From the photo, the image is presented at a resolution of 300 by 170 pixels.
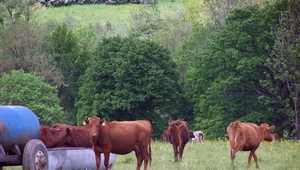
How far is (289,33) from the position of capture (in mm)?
45844

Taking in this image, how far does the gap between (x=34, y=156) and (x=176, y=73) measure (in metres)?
48.4

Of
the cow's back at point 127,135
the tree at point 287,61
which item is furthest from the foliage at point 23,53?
the cow's back at point 127,135

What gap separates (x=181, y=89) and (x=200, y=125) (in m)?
8.34

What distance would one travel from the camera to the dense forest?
4853 centimetres

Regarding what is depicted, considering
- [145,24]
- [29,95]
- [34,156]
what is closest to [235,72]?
[29,95]

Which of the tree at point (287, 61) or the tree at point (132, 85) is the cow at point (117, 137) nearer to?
the tree at point (287, 61)

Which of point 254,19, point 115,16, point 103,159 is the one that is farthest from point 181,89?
point 115,16

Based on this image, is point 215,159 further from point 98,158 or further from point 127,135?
point 98,158

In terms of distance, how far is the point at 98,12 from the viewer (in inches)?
5507

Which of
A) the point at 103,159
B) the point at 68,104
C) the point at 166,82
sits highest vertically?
the point at 103,159

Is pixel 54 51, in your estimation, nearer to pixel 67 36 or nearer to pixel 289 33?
pixel 67 36

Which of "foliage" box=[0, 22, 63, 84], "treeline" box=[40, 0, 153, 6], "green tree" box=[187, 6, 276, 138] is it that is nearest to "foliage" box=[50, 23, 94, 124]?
"foliage" box=[0, 22, 63, 84]

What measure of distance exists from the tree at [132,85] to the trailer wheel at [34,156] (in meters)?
41.7

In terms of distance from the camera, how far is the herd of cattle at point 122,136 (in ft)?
55.2
